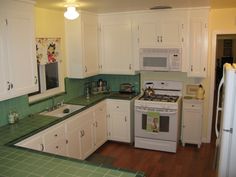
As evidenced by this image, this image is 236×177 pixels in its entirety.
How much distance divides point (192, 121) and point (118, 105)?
54.1 inches

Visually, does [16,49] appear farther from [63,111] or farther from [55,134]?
[63,111]

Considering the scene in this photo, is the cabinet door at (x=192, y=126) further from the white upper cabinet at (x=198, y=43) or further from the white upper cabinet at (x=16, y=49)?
the white upper cabinet at (x=16, y=49)

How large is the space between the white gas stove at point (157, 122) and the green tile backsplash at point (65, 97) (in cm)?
68

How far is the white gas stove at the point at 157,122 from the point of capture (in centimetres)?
432

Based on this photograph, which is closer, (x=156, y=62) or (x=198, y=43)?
(x=198, y=43)

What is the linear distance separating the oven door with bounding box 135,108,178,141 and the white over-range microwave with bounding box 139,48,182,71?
0.77m

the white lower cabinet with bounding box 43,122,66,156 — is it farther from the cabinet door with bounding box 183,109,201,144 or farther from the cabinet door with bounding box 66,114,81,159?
the cabinet door with bounding box 183,109,201,144

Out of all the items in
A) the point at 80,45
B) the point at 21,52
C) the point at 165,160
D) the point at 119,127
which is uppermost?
the point at 80,45

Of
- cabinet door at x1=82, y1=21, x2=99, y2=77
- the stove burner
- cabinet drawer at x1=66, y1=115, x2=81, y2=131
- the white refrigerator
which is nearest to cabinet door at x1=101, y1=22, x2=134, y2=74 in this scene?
cabinet door at x1=82, y1=21, x2=99, y2=77

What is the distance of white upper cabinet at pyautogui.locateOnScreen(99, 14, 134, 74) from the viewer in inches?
184

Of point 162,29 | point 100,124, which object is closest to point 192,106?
point 162,29

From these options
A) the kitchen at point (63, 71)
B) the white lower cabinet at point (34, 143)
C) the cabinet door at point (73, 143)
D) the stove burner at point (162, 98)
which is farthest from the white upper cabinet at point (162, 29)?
the white lower cabinet at point (34, 143)

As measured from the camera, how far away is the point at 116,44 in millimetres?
4793

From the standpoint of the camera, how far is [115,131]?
15.8 feet
